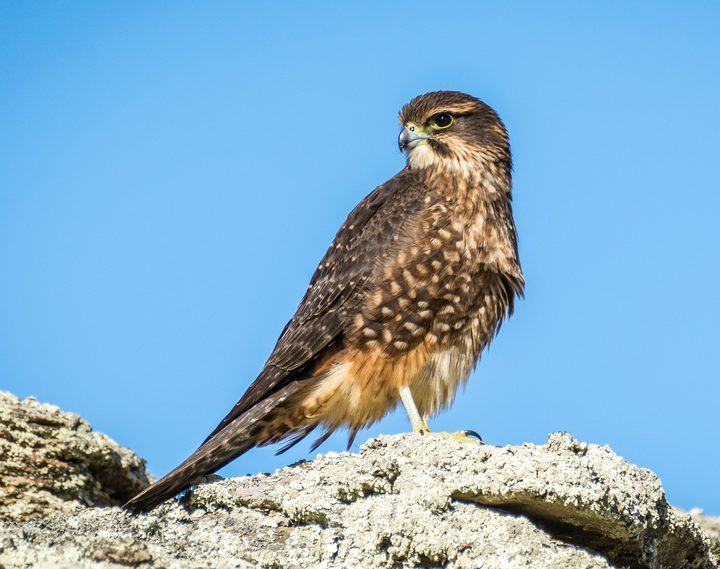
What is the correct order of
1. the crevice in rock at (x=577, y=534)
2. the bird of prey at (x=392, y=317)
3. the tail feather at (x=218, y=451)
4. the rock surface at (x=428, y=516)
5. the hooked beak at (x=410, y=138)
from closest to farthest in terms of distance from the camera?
the rock surface at (x=428, y=516), the crevice in rock at (x=577, y=534), the tail feather at (x=218, y=451), the bird of prey at (x=392, y=317), the hooked beak at (x=410, y=138)

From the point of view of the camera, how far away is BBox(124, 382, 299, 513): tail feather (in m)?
3.21

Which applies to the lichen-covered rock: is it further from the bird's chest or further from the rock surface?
the bird's chest

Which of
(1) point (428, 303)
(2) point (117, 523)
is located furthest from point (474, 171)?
(2) point (117, 523)

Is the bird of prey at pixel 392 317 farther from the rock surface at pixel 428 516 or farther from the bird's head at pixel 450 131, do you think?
the rock surface at pixel 428 516

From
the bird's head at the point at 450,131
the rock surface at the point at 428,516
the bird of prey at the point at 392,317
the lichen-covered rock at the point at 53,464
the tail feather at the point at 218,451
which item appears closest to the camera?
the rock surface at the point at 428,516

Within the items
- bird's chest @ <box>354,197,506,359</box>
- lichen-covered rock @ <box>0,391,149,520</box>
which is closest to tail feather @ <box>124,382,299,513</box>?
lichen-covered rock @ <box>0,391,149,520</box>

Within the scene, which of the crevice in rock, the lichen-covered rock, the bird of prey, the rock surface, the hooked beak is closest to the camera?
the rock surface

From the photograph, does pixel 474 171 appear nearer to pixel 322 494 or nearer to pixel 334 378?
pixel 334 378

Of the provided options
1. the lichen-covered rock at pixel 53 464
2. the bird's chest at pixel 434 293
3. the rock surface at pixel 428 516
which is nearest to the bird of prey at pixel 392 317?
the bird's chest at pixel 434 293

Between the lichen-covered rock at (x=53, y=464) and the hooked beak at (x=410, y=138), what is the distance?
2.52 metres

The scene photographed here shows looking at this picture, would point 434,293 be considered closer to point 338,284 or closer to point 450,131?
point 338,284

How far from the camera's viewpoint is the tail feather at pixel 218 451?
10.5ft

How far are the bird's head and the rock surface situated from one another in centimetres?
250

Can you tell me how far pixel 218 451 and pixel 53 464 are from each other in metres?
0.74
